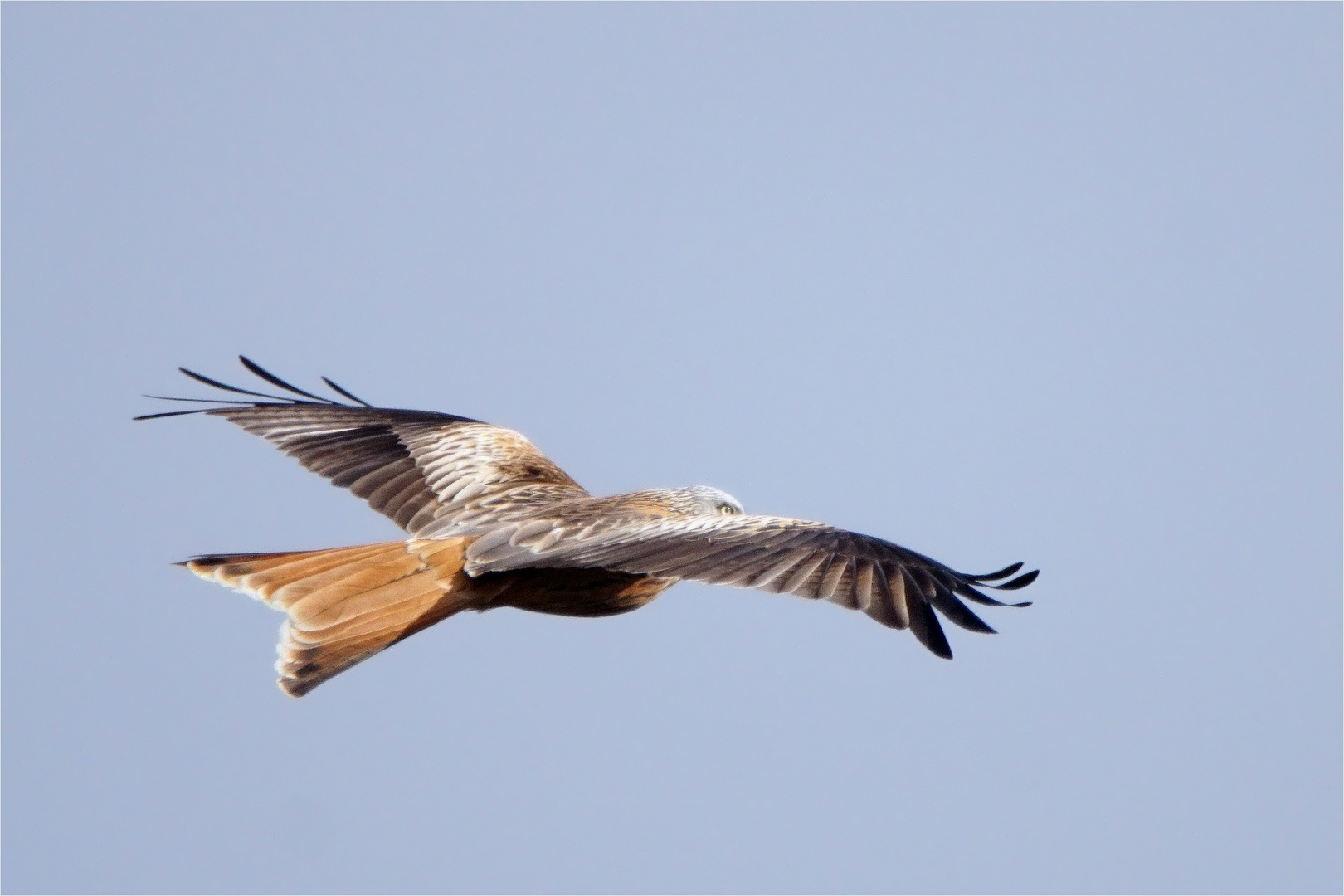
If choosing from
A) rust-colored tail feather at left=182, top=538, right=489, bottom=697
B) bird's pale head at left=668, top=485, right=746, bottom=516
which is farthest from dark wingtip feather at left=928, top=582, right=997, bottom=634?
rust-colored tail feather at left=182, top=538, right=489, bottom=697

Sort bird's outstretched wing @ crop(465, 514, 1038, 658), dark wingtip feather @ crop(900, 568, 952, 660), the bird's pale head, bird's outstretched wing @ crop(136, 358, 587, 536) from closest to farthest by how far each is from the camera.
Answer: dark wingtip feather @ crop(900, 568, 952, 660), bird's outstretched wing @ crop(465, 514, 1038, 658), the bird's pale head, bird's outstretched wing @ crop(136, 358, 587, 536)

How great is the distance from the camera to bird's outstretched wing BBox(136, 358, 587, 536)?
26.1 feet

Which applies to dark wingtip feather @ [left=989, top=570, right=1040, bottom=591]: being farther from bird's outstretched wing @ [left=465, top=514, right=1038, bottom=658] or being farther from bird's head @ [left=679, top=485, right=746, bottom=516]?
bird's head @ [left=679, top=485, right=746, bottom=516]

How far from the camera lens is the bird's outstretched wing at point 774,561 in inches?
211

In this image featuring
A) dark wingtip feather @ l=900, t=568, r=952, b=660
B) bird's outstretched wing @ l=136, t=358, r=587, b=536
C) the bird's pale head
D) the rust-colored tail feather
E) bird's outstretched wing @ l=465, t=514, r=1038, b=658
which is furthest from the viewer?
bird's outstretched wing @ l=136, t=358, r=587, b=536

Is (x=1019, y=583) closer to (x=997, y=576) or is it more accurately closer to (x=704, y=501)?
(x=997, y=576)

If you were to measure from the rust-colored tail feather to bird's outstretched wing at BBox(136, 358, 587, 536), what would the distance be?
3.50ft

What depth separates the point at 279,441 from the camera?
27.8 feet

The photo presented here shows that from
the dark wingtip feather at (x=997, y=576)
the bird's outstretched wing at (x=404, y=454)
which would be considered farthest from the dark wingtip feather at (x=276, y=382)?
the dark wingtip feather at (x=997, y=576)

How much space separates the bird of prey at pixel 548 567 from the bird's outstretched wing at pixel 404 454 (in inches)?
1.1

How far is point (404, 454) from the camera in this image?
27.9 feet

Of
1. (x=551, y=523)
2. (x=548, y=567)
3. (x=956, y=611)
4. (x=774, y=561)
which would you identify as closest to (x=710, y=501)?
(x=551, y=523)

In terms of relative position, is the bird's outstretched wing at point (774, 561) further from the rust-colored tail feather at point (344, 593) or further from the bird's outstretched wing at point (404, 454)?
the bird's outstretched wing at point (404, 454)

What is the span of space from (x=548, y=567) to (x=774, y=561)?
1084 mm
